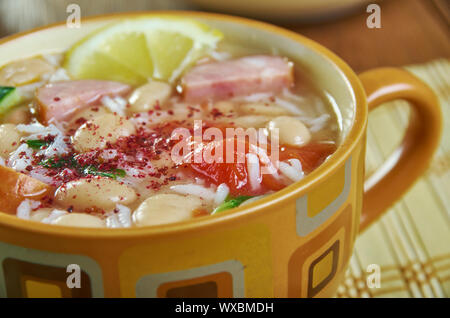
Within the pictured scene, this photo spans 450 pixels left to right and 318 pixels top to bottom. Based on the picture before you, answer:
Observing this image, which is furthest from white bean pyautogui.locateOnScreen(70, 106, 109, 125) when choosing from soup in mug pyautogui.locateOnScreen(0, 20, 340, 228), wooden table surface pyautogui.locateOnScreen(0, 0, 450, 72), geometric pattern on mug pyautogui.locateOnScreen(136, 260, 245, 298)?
wooden table surface pyautogui.locateOnScreen(0, 0, 450, 72)

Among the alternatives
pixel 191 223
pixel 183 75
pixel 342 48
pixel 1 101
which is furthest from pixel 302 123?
pixel 342 48

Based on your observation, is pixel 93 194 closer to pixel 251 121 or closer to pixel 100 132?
pixel 100 132

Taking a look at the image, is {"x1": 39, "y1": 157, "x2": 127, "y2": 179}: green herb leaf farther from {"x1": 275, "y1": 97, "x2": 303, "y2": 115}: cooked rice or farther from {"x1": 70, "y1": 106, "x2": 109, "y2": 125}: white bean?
{"x1": 275, "y1": 97, "x2": 303, "y2": 115}: cooked rice

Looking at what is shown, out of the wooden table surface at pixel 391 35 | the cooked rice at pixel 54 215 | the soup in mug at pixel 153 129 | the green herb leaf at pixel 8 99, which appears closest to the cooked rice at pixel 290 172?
the soup in mug at pixel 153 129

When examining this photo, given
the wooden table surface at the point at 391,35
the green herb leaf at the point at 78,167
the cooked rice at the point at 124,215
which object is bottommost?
the cooked rice at the point at 124,215

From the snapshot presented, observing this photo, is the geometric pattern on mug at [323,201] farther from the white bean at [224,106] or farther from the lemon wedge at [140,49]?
the lemon wedge at [140,49]

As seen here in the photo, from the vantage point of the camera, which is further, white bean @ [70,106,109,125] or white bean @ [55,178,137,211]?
white bean @ [70,106,109,125]
